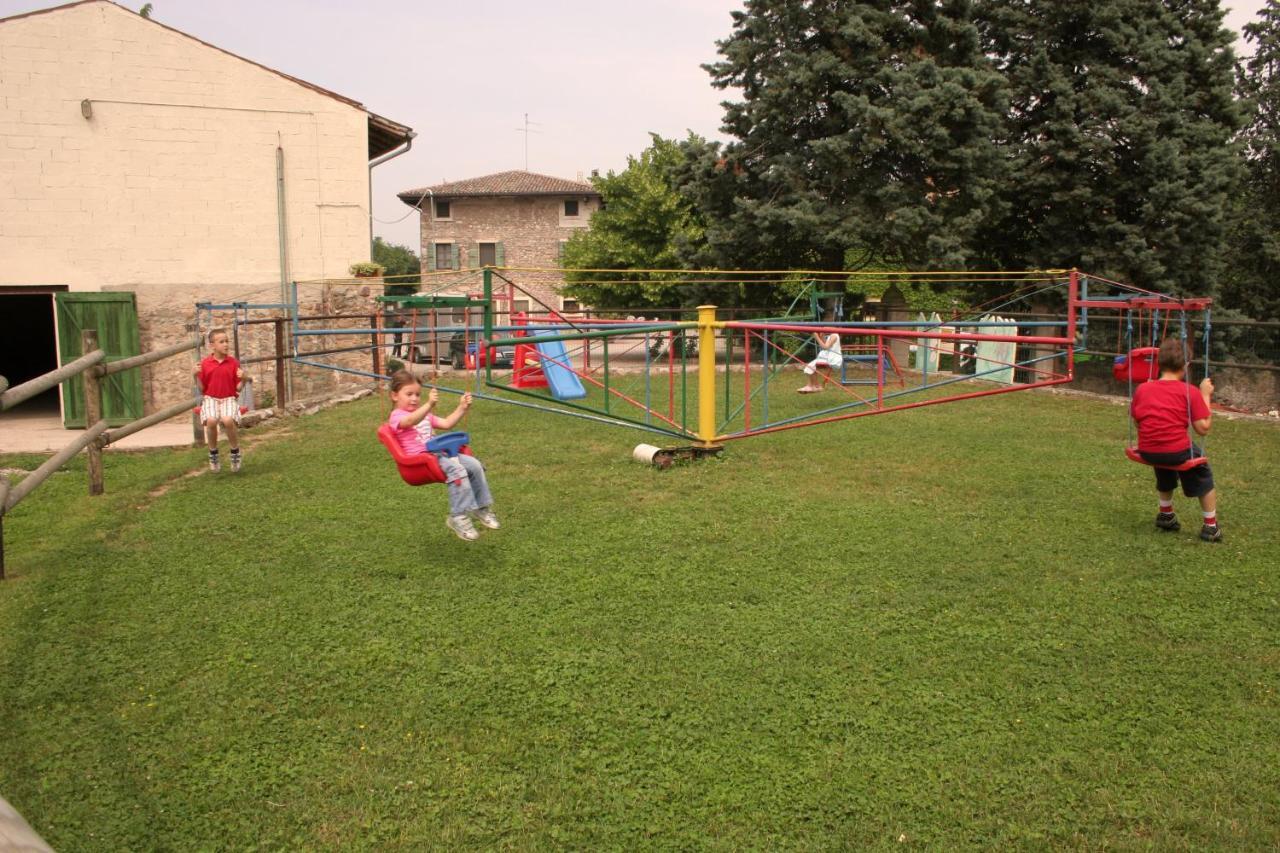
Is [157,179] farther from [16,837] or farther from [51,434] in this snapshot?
[16,837]

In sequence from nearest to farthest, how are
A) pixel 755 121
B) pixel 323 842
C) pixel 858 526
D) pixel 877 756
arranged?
pixel 323 842
pixel 877 756
pixel 858 526
pixel 755 121

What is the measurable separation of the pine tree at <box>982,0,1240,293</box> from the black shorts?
16.0 m

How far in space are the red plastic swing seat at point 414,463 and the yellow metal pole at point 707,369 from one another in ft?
12.3

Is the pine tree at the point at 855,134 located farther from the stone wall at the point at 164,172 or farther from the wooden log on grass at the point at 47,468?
the wooden log on grass at the point at 47,468

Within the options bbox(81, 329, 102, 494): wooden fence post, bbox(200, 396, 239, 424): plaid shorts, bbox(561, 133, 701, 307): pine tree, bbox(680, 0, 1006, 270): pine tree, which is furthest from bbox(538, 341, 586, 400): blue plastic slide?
bbox(561, 133, 701, 307): pine tree

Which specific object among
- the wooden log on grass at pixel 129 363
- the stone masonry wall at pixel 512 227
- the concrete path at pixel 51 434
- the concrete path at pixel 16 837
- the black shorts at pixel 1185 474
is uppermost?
the stone masonry wall at pixel 512 227

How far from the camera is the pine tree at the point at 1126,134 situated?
21.1 metres

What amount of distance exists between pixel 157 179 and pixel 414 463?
47.3 feet

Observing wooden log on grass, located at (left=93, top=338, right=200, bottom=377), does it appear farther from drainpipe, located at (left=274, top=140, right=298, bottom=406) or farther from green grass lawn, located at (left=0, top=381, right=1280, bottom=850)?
drainpipe, located at (left=274, top=140, right=298, bottom=406)

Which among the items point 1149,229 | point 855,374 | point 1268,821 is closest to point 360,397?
point 855,374

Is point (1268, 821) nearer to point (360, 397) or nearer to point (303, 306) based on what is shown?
point (360, 397)

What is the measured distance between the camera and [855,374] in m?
21.7

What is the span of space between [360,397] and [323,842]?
14.6 m

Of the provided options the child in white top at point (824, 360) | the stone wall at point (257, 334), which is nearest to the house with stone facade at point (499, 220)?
the stone wall at point (257, 334)
